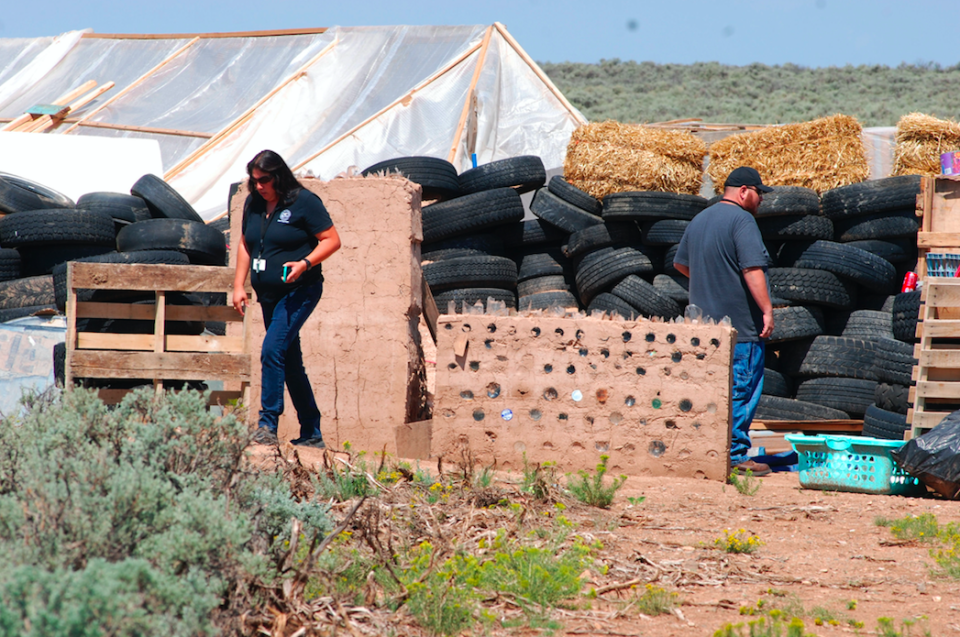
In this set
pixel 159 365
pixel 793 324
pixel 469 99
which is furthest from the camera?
pixel 469 99

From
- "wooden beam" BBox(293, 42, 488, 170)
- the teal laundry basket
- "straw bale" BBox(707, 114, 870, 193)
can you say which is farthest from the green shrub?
"wooden beam" BBox(293, 42, 488, 170)

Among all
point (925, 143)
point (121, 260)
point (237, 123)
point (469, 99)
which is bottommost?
point (121, 260)

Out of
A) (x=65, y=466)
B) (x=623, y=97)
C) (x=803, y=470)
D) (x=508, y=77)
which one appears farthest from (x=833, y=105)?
(x=65, y=466)

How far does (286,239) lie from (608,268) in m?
Answer: 5.23

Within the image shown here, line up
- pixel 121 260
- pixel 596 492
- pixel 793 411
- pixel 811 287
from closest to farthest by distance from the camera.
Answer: pixel 596 492 → pixel 121 260 → pixel 793 411 → pixel 811 287

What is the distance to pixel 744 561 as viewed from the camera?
4090 mm

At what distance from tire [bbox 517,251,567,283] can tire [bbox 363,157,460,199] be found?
114 cm

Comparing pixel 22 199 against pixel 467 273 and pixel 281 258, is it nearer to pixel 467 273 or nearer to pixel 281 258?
pixel 467 273

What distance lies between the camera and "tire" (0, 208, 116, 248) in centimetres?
886

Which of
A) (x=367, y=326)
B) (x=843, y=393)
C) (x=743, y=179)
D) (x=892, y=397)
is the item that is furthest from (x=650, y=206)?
(x=367, y=326)

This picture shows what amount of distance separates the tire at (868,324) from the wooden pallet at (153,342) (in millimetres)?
5995

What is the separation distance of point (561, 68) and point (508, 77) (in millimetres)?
34360

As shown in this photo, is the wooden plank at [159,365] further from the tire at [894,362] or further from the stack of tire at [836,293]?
the tire at [894,362]

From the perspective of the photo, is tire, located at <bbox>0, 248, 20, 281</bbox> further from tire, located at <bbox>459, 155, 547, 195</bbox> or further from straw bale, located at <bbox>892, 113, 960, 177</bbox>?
straw bale, located at <bbox>892, 113, 960, 177</bbox>
